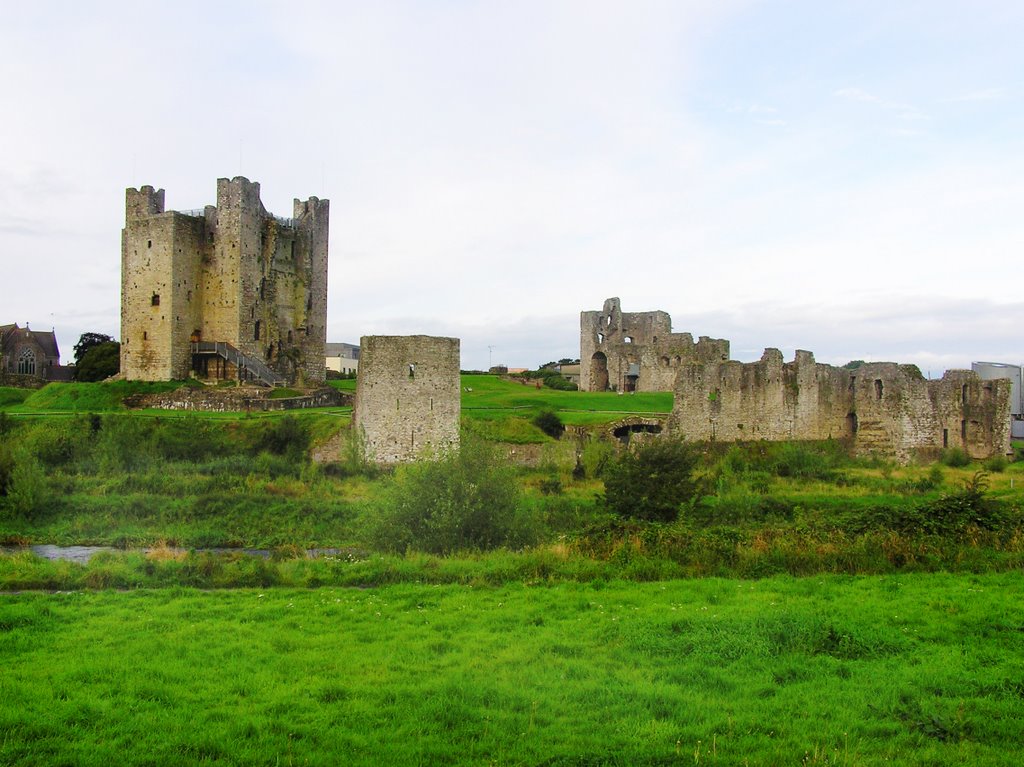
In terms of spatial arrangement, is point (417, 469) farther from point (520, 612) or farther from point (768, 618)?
point (768, 618)

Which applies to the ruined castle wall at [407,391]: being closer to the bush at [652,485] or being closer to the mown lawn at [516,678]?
the bush at [652,485]

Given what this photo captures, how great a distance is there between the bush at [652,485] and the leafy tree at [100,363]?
3908 cm

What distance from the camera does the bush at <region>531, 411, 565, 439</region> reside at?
33.6 m

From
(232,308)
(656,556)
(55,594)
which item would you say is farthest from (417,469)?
(232,308)

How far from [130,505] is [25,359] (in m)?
52.1

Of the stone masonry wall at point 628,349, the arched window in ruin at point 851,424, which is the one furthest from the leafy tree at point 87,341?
the arched window in ruin at point 851,424

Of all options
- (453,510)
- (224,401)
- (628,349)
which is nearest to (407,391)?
(453,510)

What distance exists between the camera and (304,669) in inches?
336

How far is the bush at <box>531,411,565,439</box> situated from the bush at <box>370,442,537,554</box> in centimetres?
1579

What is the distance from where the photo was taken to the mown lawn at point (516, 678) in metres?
6.73

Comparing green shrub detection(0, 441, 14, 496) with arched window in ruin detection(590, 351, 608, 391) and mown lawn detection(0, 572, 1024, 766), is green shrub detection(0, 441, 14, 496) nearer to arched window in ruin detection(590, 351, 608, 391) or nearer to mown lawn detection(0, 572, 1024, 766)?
mown lawn detection(0, 572, 1024, 766)

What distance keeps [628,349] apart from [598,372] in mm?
3378

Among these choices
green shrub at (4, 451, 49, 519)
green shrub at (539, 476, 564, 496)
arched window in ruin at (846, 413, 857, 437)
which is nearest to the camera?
green shrub at (4, 451, 49, 519)

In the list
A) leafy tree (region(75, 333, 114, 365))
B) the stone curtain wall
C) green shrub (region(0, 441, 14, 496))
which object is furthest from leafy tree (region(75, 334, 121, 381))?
the stone curtain wall
